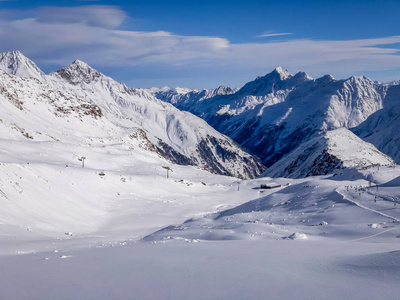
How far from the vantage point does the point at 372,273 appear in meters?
9.48

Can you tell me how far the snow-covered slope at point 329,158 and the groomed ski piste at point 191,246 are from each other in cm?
9899

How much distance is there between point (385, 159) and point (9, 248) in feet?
620

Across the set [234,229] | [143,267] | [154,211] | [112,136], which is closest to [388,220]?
[234,229]

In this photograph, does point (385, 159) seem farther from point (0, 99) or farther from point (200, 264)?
point (200, 264)

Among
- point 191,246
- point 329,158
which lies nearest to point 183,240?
point 191,246

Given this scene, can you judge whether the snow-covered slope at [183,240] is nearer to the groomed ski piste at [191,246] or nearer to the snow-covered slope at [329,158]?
the groomed ski piste at [191,246]

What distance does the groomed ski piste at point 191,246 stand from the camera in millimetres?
9242

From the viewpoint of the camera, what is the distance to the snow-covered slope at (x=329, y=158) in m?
149

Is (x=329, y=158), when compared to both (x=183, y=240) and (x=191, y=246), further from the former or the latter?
(x=191, y=246)

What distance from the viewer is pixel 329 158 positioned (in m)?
155

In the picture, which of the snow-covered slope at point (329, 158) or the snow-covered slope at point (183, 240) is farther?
the snow-covered slope at point (329, 158)

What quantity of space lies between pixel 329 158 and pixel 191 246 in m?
151

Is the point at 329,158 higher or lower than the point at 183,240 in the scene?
lower

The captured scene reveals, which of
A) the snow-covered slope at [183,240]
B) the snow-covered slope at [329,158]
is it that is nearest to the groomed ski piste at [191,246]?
the snow-covered slope at [183,240]
